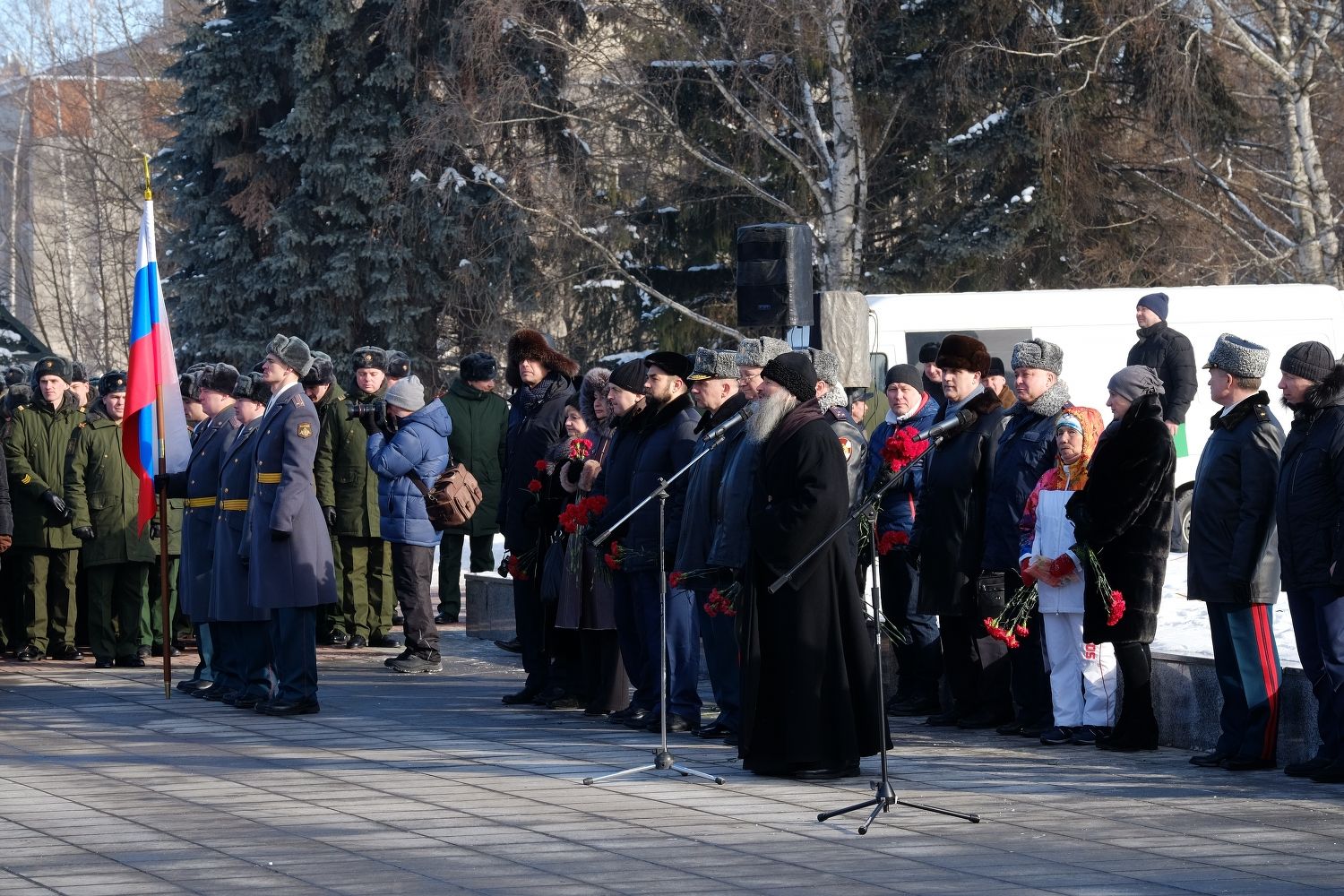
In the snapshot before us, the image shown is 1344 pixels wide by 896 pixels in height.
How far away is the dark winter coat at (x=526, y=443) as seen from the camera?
11.6 metres

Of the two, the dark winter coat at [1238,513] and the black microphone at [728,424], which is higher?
the black microphone at [728,424]

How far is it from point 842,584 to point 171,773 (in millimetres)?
3047

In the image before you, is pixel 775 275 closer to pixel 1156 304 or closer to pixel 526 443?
pixel 526 443

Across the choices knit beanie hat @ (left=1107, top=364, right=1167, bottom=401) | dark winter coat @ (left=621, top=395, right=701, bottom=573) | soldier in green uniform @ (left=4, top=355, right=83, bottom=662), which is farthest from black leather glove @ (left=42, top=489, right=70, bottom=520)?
knit beanie hat @ (left=1107, top=364, right=1167, bottom=401)

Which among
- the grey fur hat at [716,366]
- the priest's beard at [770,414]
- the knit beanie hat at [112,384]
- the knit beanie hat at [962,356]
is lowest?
the priest's beard at [770,414]

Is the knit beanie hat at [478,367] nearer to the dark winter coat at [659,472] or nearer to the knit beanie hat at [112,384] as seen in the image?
the knit beanie hat at [112,384]

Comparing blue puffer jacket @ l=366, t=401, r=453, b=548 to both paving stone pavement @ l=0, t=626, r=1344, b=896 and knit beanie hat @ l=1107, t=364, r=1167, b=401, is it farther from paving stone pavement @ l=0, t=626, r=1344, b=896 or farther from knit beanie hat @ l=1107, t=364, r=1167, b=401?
knit beanie hat @ l=1107, t=364, r=1167, b=401

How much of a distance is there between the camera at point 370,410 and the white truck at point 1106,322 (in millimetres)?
6182

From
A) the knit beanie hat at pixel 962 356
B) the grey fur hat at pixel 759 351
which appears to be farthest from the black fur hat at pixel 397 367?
the grey fur hat at pixel 759 351

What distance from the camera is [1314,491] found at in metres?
8.14

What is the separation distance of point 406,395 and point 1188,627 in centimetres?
504

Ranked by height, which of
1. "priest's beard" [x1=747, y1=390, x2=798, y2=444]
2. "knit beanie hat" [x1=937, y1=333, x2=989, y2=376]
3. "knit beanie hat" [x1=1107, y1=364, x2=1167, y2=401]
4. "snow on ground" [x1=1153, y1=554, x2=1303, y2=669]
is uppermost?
"knit beanie hat" [x1=937, y1=333, x2=989, y2=376]

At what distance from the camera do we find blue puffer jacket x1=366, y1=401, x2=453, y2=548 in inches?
489

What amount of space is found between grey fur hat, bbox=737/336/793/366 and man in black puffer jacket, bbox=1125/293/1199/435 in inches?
261
